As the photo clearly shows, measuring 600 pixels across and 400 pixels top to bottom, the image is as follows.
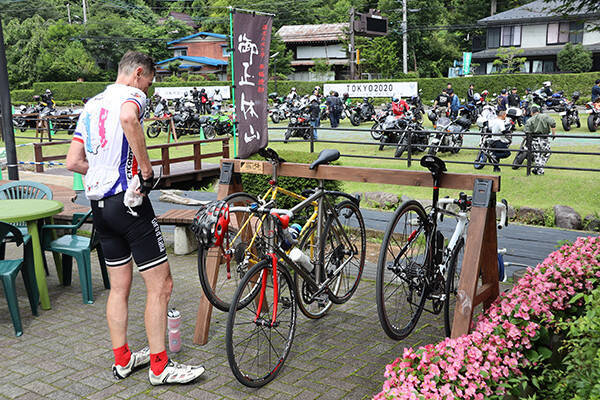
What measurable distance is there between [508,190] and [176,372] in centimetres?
929

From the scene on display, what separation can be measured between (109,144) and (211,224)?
2.55 ft

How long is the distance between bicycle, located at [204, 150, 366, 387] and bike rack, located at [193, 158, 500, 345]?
0.25 metres

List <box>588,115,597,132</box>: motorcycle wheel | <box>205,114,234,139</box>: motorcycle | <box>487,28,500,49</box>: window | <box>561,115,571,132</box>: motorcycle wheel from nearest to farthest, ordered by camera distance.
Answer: <box>588,115,597,132</box>: motorcycle wheel → <box>561,115,571,132</box>: motorcycle wheel → <box>205,114,234,139</box>: motorcycle → <box>487,28,500,49</box>: window

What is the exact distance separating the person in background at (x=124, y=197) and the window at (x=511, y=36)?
1901 inches

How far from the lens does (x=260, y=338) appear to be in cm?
435

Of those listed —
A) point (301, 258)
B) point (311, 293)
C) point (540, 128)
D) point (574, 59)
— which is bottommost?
point (311, 293)

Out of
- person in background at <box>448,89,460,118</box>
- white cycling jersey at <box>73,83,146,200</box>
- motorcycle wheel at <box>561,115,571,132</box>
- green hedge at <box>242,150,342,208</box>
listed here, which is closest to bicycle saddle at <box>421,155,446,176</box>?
white cycling jersey at <box>73,83,146,200</box>

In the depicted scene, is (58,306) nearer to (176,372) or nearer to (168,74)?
(176,372)

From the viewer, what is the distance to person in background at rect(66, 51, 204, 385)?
3.56 m

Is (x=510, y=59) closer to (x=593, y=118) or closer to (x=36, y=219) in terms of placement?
(x=593, y=118)

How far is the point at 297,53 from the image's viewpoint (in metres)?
59.0

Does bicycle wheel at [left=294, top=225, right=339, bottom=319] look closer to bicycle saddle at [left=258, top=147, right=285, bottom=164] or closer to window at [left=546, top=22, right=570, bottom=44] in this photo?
bicycle saddle at [left=258, top=147, right=285, bottom=164]

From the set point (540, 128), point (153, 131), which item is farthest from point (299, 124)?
point (540, 128)

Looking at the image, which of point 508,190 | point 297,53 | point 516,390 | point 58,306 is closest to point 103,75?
point 297,53
